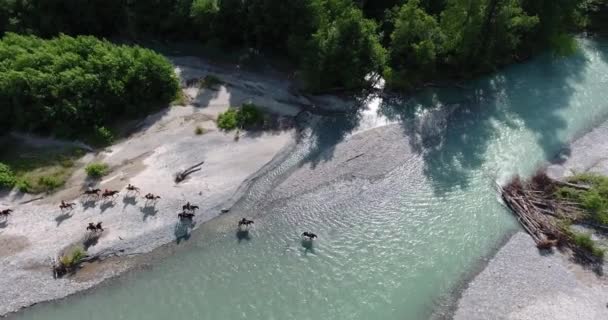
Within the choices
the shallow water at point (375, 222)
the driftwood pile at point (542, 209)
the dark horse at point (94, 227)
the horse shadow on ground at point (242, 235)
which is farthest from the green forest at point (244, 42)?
the horse shadow on ground at point (242, 235)

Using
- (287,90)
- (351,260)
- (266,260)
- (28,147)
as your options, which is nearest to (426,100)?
(287,90)

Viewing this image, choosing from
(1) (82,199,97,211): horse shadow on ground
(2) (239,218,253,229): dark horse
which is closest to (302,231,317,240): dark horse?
(2) (239,218,253,229): dark horse

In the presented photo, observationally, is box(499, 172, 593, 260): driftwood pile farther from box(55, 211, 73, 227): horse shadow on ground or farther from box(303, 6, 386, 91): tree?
box(55, 211, 73, 227): horse shadow on ground

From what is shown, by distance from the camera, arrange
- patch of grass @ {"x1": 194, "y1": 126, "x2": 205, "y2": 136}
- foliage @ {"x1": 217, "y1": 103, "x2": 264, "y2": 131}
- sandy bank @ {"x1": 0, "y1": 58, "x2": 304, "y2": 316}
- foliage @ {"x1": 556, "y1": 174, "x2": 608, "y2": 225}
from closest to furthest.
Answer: sandy bank @ {"x1": 0, "y1": 58, "x2": 304, "y2": 316} < foliage @ {"x1": 556, "y1": 174, "x2": 608, "y2": 225} < patch of grass @ {"x1": 194, "y1": 126, "x2": 205, "y2": 136} < foliage @ {"x1": 217, "y1": 103, "x2": 264, "y2": 131}

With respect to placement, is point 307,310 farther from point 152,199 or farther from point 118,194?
point 118,194

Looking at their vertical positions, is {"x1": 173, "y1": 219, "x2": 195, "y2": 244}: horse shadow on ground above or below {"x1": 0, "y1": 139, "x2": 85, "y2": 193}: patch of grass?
below

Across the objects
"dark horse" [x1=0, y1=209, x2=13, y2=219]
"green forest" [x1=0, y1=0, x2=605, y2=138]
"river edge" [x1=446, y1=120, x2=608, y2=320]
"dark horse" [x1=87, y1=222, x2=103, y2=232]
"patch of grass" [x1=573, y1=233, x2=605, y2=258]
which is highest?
"green forest" [x1=0, y1=0, x2=605, y2=138]

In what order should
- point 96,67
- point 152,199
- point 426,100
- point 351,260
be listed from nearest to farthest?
point 351,260 < point 152,199 < point 96,67 < point 426,100

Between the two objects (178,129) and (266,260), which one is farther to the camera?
(178,129)
